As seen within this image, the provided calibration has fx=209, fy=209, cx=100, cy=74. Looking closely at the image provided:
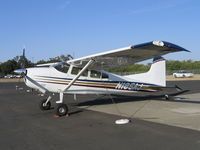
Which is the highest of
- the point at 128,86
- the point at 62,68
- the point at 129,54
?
the point at 129,54

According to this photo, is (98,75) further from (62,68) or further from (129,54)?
(129,54)

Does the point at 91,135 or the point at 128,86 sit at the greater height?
the point at 128,86

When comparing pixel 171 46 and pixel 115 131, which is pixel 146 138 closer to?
pixel 115 131

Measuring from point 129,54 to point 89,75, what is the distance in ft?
7.44

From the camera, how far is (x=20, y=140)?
16.3 ft

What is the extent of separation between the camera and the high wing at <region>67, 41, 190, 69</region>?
6988mm

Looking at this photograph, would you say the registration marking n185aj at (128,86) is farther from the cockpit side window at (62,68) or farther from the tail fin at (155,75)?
the cockpit side window at (62,68)

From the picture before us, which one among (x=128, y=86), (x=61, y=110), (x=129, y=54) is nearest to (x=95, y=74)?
(x=128, y=86)

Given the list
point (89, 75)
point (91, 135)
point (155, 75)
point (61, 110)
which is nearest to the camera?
point (91, 135)

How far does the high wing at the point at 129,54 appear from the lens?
6.99 meters

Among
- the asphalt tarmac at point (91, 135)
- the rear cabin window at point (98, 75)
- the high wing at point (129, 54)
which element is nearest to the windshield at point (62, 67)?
the high wing at point (129, 54)

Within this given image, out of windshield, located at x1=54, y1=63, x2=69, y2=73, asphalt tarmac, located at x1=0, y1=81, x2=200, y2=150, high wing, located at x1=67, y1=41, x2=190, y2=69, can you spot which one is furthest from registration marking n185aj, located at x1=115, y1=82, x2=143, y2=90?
asphalt tarmac, located at x1=0, y1=81, x2=200, y2=150

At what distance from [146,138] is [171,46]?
314 cm

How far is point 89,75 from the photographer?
9.67m
